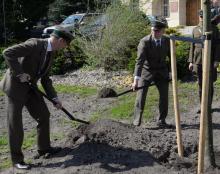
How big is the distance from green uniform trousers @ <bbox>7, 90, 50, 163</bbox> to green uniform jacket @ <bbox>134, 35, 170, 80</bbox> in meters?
1.99

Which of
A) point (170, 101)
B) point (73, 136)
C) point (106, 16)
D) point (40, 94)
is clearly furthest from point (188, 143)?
point (106, 16)

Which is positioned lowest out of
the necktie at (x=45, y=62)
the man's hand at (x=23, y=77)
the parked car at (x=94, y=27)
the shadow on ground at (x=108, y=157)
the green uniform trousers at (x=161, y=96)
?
the shadow on ground at (x=108, y=157)

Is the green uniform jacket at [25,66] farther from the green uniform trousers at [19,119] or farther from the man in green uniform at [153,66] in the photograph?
the man in green uniform at [153,66]

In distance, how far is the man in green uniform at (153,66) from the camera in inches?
327

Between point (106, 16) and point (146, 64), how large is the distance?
6.90m

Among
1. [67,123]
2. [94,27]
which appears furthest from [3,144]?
[94,27]

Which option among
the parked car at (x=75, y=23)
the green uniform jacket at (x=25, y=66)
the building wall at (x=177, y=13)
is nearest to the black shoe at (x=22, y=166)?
the green uniform jacket at (x=25, y=66)

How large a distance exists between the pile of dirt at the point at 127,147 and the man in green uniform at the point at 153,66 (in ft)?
3.08

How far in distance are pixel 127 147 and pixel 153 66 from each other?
204 cm

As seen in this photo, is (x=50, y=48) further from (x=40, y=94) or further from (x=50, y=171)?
(x=50, y=171)

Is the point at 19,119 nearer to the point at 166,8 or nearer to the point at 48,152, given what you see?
the point at 48,152

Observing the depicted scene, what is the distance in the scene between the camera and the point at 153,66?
336 inches

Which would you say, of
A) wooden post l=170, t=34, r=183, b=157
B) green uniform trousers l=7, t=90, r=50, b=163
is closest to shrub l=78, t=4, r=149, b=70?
green uniform trousers l=7, t=90, r=50, b=163

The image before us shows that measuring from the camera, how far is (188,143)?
23.8ft
